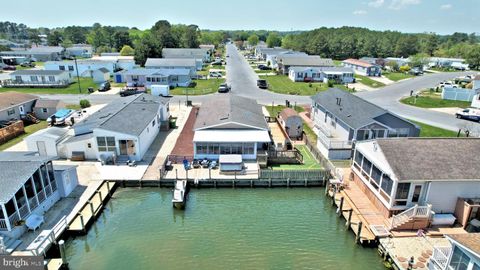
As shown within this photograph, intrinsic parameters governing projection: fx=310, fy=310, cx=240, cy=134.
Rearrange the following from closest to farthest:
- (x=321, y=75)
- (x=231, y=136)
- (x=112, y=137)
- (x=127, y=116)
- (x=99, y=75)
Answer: (x=112, y=137)
(x=231, y=136)
(x=127, y=116)
(x=99, y=75)
(x=321, y=75)

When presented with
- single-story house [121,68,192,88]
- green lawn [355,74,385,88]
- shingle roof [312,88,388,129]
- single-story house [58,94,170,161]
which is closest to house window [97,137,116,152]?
single-story house [58,94,170,161]

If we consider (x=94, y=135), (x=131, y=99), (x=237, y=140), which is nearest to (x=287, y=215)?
(x=237, y=140)

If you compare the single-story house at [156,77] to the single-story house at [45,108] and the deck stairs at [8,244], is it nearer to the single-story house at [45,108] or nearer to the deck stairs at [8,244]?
the single-story house at [45,108]

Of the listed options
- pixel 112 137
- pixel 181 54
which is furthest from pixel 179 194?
pixel 181 54

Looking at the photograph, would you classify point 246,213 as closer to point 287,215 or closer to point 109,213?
point 287,215

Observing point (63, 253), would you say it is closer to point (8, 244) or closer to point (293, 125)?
point (8, 244)

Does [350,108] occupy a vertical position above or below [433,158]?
above

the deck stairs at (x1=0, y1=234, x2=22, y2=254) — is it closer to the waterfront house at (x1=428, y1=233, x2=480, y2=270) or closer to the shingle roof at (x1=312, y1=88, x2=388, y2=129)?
the waterfront house at (x1=428, y1=233, x2=480, y2=270)
